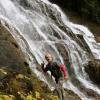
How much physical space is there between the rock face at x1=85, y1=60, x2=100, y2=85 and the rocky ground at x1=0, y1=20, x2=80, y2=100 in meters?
6.87

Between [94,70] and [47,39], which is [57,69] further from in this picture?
[47,39]

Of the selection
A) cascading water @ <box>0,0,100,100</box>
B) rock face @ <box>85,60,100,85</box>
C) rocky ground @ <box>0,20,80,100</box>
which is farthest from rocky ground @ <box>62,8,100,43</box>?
rocky ground @ <box>0,20,80,100</box>

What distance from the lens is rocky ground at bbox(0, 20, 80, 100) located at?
10.3m

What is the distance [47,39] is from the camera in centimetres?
2117

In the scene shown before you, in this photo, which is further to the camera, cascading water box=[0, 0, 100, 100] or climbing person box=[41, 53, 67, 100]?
cascading water box=[0, 0, 100, 100]

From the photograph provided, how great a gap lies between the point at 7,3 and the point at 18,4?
130 centimetres

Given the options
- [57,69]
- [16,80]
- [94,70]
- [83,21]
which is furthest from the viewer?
[83,21]

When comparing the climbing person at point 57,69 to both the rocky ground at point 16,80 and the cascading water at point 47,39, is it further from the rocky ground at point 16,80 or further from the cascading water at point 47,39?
the cascading water at point 47,39

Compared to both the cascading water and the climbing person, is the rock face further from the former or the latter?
the climbing person

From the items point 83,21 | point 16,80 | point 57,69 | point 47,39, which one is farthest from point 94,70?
point 16,80

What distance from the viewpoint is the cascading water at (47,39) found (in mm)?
18609

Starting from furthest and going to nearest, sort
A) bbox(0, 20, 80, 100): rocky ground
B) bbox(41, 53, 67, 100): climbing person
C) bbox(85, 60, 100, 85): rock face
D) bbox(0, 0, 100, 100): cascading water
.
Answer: bbox(85, 60, 100, 85): rock face → bbox(0, 0, 100, 100): cascading water → bbox(41, 53, 67, 100): climbing person → bbox(0, 20, 80, 100): rocky ground

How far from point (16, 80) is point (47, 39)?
34.2 feet

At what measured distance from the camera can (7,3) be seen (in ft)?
73.3
